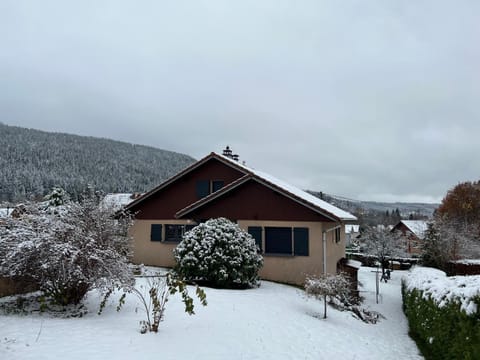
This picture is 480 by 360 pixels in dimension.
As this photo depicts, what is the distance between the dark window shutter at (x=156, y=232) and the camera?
21.5 metres

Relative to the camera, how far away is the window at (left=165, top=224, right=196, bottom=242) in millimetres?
21266

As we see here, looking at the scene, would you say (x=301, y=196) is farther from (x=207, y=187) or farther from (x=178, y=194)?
(x=178, y=194)

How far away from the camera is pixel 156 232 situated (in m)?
21.6

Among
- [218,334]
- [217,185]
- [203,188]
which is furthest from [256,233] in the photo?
[218,334]

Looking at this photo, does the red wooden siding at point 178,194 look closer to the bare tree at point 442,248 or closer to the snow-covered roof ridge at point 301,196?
the snow-covered roof ridge at point 301,196

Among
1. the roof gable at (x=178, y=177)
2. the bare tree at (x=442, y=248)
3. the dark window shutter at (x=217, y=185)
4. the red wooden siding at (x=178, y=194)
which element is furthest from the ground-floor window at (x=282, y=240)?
the bare tree at (x=442, y=248)

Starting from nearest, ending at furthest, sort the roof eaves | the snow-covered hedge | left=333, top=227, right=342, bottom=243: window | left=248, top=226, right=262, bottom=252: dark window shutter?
the snow-covered hedge → the roof eaves → left=248, top=226, right=262, bottom=252: dark window shutter → left=333, top=227, right=342, bottom=243: window

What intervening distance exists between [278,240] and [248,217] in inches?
73.0

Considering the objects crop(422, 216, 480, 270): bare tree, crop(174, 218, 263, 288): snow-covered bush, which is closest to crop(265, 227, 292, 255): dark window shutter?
crop(174, 218, 263, 288): snow-covered bush

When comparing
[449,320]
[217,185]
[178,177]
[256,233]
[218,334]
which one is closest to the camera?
[449,320]

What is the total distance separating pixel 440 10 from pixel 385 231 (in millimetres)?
31145

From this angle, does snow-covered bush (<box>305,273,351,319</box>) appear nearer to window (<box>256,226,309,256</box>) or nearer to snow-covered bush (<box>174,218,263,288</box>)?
snow-covered bush (<box>174,218,263,288</box>)

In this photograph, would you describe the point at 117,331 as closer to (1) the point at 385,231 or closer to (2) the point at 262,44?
(2) the point at 262,44

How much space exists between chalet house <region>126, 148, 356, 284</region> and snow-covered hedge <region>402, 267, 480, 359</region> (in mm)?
6177
